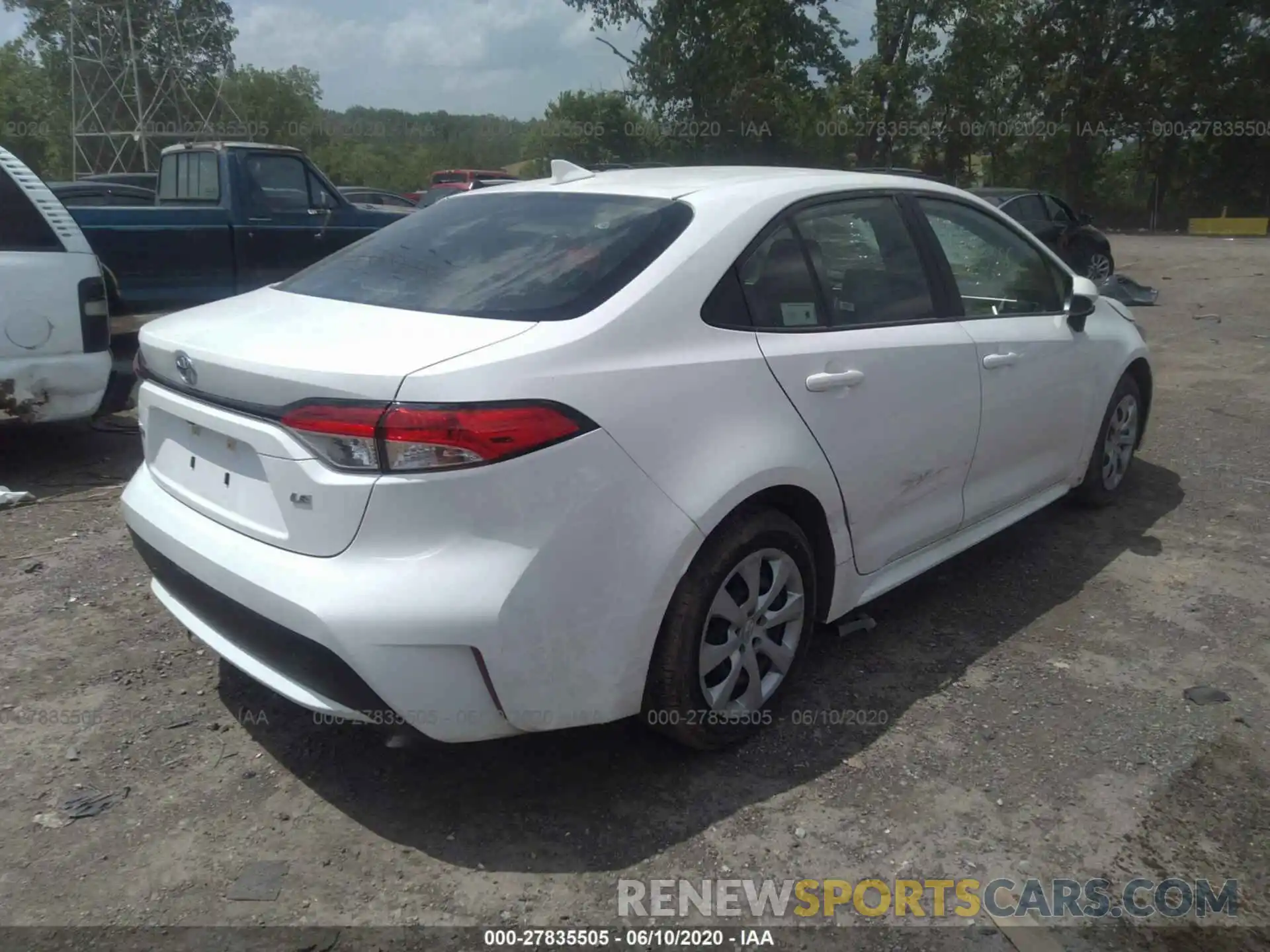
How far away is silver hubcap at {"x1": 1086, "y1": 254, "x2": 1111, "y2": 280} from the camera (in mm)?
14133

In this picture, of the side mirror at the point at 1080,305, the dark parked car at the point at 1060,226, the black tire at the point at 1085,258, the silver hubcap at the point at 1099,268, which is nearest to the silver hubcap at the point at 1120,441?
the side mirror at the point at 1080,305

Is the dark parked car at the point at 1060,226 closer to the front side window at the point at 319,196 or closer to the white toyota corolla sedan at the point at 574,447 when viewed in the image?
the front side window at the point at 319,196

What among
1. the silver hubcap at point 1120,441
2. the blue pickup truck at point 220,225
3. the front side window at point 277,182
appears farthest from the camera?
the front side window at point 277,182

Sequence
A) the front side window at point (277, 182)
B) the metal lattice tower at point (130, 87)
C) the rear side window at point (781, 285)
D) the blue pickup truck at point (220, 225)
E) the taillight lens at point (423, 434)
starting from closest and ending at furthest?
the taillight lens at point (423, 434)
the rear side window at point (781, 285)
the blue pickup truck at point (220, 225)
the front side window at point (277, 182)
the metal lattice tower at point (130, 87)

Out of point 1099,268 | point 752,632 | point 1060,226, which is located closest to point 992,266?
point 752,632

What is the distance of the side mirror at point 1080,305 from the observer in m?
4.41

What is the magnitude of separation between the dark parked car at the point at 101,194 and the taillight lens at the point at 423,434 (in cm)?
905

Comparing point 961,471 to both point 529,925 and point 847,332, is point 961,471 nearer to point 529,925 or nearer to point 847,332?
point 847,332

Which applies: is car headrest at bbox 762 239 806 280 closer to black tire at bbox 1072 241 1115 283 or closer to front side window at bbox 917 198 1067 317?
front side window at bbox 917 198 1067 317

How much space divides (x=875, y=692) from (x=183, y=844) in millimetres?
2156

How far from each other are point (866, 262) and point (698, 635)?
1.50 meters

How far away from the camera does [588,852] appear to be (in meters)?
2.66

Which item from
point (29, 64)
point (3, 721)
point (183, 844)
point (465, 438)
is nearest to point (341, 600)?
point (465, 438)

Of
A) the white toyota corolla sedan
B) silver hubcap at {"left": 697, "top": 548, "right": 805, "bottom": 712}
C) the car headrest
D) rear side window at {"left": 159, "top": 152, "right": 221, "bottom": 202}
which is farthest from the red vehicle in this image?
silver hubcap at {"left": 697, "top": 548, "right": 805, "bottom": 712}
